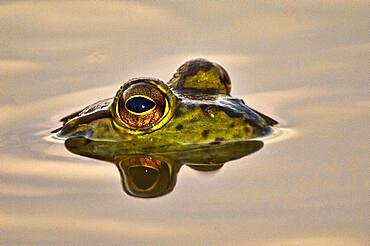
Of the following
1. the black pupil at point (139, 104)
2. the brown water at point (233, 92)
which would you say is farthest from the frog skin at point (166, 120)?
the brown water at point (233, 92)

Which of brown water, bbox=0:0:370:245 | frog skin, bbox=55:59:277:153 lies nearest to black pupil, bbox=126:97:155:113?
frog skin, bbox=55:59:277:153

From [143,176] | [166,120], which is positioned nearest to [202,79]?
[166,120]

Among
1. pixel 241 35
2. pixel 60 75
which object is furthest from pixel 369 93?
pixel 60 75

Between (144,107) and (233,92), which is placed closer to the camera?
(144,107)

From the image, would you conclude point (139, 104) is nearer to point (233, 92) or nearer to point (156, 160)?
point (156, 160)

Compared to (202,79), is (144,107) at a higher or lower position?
lower

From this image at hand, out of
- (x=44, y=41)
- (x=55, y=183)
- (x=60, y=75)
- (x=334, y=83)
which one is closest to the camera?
(x=55, y=183)

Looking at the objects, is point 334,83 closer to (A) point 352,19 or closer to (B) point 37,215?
(A) point 352,19

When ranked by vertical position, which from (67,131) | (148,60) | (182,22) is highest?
(182,22)
